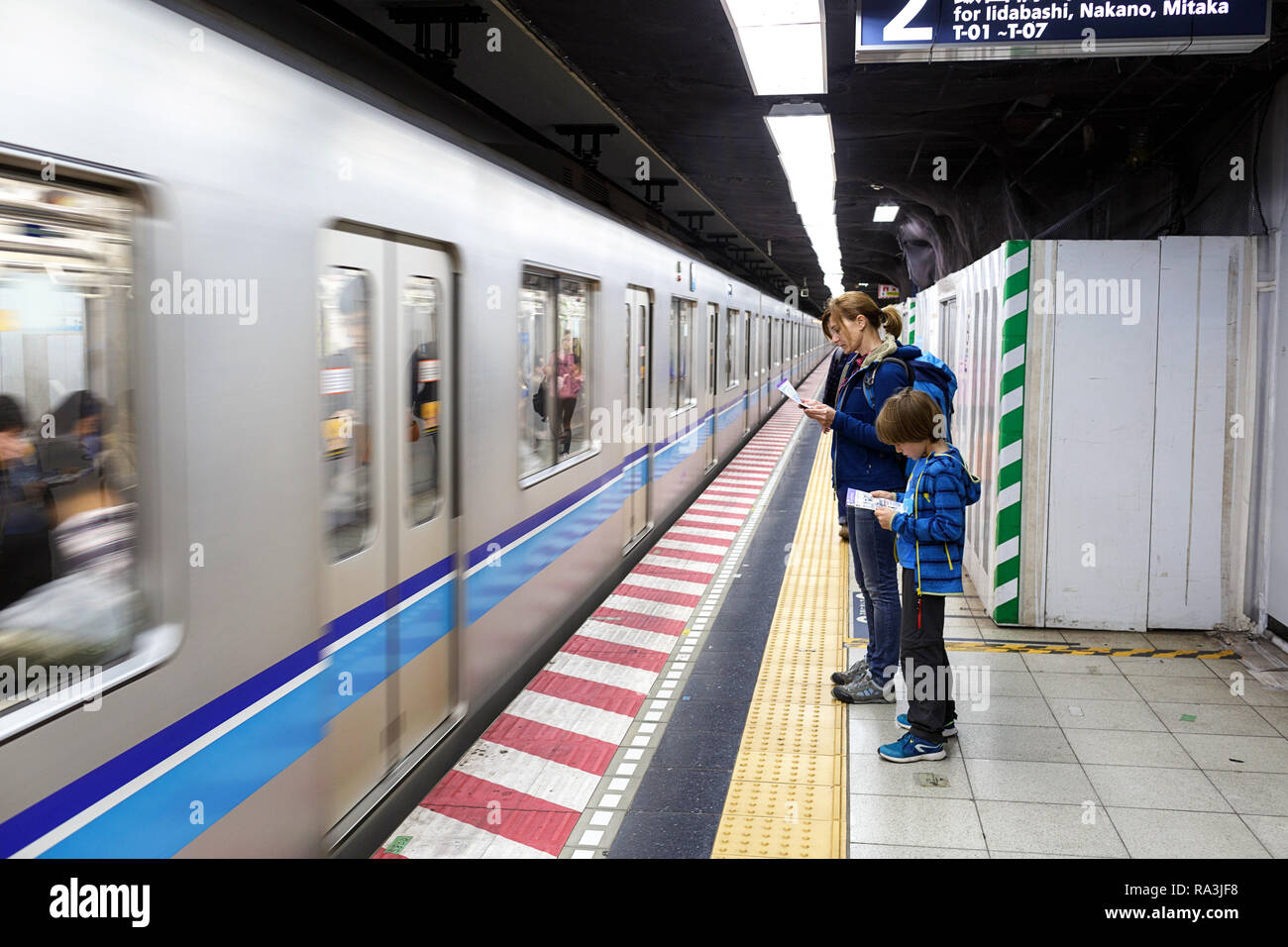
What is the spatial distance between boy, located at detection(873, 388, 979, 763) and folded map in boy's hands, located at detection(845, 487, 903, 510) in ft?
0.08

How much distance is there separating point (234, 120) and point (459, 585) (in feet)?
7.32

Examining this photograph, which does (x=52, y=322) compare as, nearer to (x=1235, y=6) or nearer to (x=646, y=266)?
(x=1235, y=6)

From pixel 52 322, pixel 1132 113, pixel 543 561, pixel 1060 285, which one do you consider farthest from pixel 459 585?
pixel 1132 113

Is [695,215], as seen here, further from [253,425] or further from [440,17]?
[253,425]

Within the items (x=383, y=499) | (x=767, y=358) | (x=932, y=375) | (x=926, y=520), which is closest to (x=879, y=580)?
(x=926, y=520)

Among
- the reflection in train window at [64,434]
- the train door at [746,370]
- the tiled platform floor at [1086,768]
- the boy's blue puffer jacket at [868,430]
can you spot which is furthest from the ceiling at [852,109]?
the tiled platform floor at [1086,768]

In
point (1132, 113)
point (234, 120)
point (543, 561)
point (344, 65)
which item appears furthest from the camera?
point (1132, 113)

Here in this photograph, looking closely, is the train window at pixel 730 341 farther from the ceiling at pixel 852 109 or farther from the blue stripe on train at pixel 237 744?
the blue stripe on train at pixel 237 744

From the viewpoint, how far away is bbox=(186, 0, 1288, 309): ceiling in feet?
19.7

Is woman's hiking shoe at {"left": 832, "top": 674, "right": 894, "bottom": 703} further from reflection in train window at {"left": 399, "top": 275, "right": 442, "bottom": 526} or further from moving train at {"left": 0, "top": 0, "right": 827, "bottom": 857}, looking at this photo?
reflection in train window at {"left": 399, "top": 275, "right": 442, "bottom": 526}

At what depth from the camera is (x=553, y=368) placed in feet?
20.1

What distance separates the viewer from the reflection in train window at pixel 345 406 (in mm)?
3352

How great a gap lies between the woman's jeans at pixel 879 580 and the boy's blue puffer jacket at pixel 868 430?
159 mm

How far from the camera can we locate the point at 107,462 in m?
2.35
